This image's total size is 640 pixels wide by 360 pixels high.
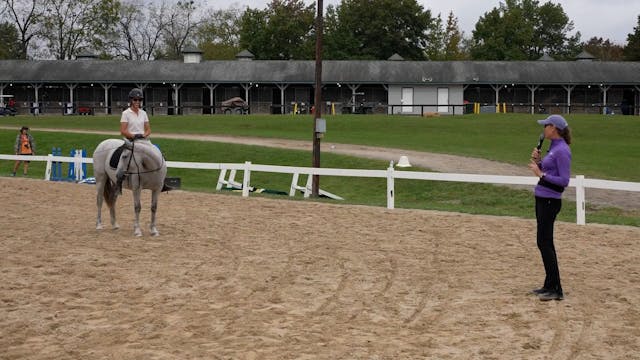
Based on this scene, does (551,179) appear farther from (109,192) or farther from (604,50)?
(604,50)

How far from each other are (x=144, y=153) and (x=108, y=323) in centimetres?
524

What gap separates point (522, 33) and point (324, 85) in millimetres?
35207

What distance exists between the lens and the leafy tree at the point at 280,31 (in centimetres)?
8494

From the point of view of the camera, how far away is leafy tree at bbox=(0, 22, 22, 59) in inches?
3710

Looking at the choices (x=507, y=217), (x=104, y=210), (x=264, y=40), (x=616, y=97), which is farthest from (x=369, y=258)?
(x=264, y=40)

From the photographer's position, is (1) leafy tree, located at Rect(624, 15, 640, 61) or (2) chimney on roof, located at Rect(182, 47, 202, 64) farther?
(1) leafy tree, located at Rect(624, 15, 640, 61)

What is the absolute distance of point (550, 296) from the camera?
8414 millimetres

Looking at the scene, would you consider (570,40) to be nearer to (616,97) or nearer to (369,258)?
(616,97)

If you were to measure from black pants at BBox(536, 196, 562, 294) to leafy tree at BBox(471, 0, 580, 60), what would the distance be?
8070cm

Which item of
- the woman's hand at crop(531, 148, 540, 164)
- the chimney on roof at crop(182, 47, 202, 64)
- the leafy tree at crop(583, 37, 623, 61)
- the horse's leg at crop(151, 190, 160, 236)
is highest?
the leafy tree at crop(583, 37, 623, 61)

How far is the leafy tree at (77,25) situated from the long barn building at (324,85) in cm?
2680

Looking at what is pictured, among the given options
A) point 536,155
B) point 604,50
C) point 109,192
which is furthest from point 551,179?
point 604,50

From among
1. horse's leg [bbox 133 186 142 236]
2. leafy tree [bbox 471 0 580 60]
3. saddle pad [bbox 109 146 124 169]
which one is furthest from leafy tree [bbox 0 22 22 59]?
horse's leg [bbox 133 186 142 236]

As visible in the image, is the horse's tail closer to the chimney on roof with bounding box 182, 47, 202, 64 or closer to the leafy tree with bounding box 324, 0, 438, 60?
the chimney on roof with bounding box 182, 47, 202, 64
